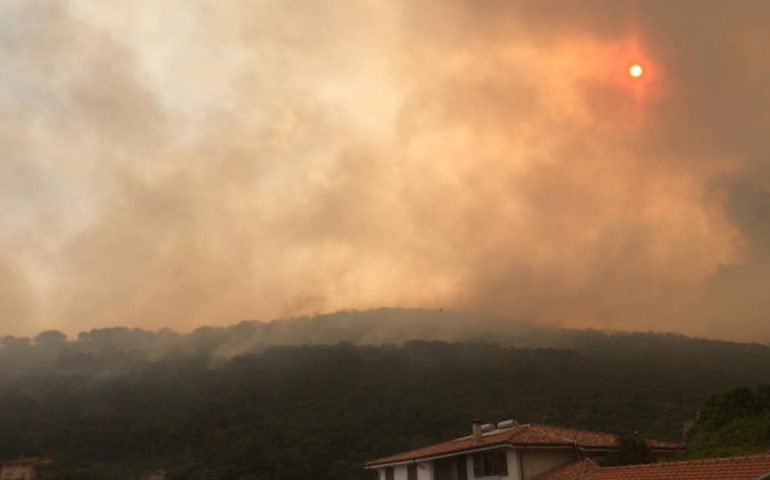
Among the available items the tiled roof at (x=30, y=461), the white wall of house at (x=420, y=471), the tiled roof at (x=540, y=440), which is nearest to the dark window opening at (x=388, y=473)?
the white wall of house at (x=420, y=471)

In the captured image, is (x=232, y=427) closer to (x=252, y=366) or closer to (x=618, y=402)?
(x=618, y=402)

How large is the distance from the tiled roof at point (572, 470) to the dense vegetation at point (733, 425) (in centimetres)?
705

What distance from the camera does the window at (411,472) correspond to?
40.2 metres

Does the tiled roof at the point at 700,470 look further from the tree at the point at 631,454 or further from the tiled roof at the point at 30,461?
the tiled roof at the point at 30,461

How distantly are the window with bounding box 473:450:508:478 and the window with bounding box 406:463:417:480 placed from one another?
5.65 m

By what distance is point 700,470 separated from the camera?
2372 centimetres

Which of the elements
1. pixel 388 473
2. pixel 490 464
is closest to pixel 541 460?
pixel 490 464

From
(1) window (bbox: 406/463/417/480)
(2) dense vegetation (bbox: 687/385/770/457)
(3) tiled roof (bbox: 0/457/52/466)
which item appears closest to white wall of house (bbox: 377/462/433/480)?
(1) window (bbox: 406/463/417/480)

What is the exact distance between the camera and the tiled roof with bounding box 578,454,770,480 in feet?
70.7

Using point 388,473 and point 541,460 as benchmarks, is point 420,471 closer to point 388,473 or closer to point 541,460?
point 388,473

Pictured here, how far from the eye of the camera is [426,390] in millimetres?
122875

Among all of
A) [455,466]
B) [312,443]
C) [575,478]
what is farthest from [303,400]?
[575,478]

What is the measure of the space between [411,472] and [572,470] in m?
11.5

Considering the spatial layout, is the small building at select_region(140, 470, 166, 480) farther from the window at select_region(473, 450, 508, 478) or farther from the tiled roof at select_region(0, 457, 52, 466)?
the window at select_region(473, 450, 508, 478)
